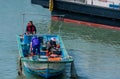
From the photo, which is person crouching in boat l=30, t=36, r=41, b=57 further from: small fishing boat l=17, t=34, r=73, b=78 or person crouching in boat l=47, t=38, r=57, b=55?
person crouching in boat l=47, t=38, r=57, b=55

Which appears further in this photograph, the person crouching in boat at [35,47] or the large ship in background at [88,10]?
the large ship in background at [88,10]

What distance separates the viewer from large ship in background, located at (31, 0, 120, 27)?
42.2 metres

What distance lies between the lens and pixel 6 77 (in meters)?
27.0

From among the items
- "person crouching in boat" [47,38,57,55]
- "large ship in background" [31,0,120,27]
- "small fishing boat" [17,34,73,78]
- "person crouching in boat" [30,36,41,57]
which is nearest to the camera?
"small fishing boat" [17,34,73,78]

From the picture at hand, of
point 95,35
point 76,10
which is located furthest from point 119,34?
point 76,10

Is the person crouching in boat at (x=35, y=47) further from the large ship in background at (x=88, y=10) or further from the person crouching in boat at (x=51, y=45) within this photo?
the large ship in background at (x=88, y=10)

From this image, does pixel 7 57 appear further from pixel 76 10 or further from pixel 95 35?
pixel 76 10

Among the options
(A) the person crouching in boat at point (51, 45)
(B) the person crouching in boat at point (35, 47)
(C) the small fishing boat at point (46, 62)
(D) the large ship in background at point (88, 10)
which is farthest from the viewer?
(D) the large ship in background at point (88, 10)

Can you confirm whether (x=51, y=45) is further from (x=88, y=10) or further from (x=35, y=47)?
(x=88, y=10)

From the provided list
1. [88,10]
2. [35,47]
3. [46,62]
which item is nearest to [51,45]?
[35,47]

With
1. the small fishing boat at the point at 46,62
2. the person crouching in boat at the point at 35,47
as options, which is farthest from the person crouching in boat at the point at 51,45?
the person crouching in boat at the point at 35,47

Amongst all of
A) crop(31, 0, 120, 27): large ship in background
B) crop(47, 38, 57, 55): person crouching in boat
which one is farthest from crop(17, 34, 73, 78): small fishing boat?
crop(31, 0, 120, 27): large ship in background

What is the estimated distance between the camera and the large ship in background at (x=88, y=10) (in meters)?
42.2

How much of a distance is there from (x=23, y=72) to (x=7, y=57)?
4.39 m
